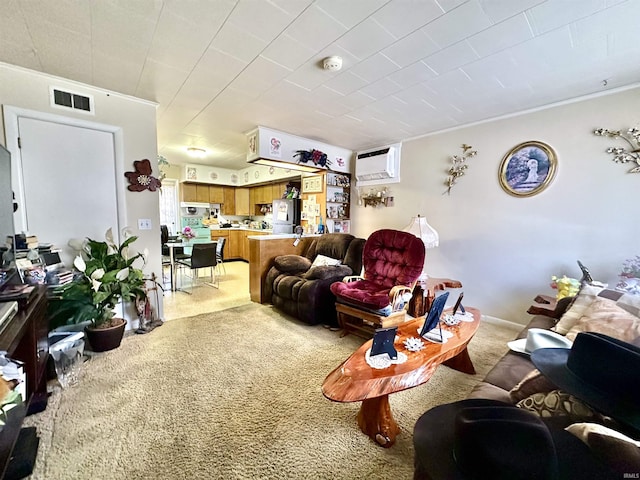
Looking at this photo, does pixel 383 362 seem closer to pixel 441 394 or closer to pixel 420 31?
pixel 441 394

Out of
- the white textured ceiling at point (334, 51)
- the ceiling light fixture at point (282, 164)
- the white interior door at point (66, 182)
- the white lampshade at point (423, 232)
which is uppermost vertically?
the white textured ceiling at point (334, 51)

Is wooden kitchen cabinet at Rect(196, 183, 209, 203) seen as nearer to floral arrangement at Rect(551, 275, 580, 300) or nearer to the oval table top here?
the oval table top

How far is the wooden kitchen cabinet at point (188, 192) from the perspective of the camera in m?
6.45

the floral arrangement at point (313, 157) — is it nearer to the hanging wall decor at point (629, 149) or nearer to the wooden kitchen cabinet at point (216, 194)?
the hanging wall decor at point (629, 149)

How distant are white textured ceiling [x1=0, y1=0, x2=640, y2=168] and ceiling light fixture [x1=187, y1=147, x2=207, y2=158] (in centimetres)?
183

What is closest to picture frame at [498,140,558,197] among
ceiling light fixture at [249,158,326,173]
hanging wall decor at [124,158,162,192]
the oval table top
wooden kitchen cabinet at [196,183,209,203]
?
the oval table top

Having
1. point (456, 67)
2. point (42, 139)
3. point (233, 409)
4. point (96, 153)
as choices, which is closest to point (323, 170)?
point (456, 67)

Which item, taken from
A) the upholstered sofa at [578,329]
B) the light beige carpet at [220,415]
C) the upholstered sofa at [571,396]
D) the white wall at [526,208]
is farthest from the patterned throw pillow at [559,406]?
the white wall at [526,208]

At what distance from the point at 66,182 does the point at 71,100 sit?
765 mm

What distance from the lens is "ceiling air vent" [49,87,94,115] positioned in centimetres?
234

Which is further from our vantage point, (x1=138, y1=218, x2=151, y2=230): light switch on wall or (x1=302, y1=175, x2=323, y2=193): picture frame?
(x1=302, y1=175, x2=323, y2=193): picture frame

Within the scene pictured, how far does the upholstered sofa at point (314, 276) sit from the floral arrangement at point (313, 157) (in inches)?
48.8

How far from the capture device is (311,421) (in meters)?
1.60

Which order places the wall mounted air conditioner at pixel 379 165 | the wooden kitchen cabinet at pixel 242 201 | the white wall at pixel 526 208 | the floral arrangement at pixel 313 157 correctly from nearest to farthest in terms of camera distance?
the white wall at pixel 526 208 < the floral arrangement at pixel 313 157 < the wall mounted air conditioner at pixel 379 165 < the wooden kitchen cabinet at pixel 242 201
